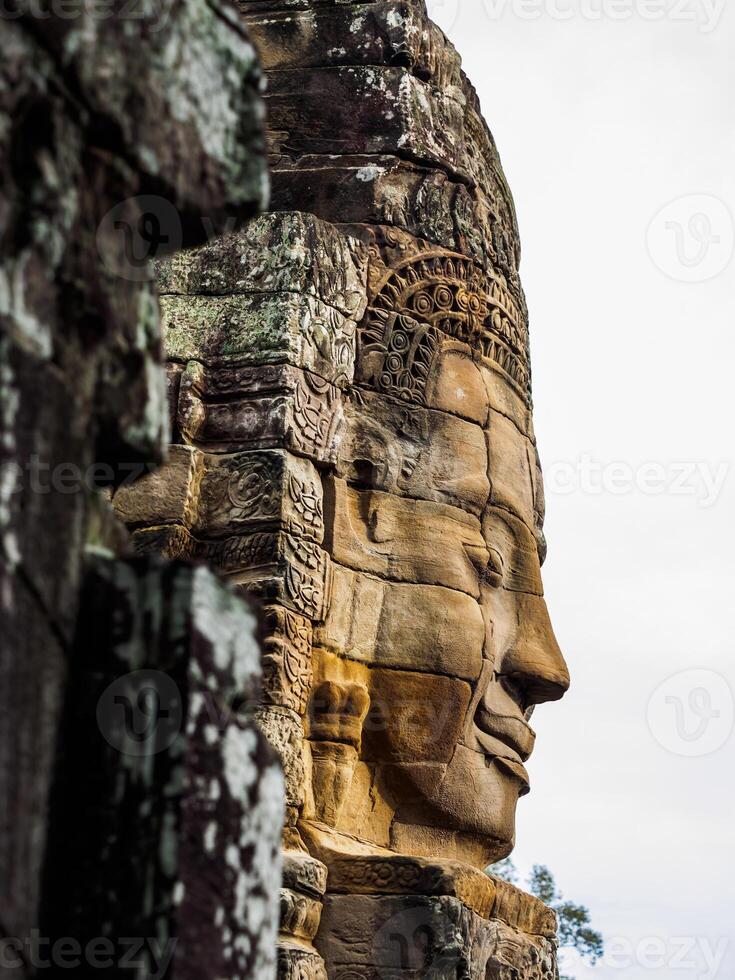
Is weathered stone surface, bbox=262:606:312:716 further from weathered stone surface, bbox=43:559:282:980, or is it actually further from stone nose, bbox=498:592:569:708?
weathered stone surface, bbox=43:559:282:980

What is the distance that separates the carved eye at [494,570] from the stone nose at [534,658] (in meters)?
0.19

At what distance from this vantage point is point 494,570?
7367 millimetres

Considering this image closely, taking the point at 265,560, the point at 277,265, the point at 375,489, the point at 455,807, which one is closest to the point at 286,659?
the point at 265,560

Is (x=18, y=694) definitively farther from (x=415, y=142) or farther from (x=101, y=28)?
(x=415, y=142)

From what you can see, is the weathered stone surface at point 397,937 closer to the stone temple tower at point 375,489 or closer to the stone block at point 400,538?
the stone temple tower at point 375,489

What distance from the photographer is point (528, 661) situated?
7445 mm

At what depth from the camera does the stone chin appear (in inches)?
274

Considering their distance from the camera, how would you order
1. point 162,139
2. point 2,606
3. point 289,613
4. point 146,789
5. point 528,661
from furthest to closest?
point 528,661 → point 289,613 → point 162,139 → point 146,789 → point 2,606

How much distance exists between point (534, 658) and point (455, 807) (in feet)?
2.76

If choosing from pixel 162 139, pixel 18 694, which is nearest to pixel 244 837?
pixel 18 694

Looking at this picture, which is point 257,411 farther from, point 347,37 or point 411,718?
point 347,37

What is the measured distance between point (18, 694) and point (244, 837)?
1.25 ft

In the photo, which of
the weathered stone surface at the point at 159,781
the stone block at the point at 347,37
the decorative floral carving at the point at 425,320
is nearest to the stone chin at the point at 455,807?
the decorative floral carving at the point at 425,320

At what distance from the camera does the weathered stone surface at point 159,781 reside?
1.72 metres
